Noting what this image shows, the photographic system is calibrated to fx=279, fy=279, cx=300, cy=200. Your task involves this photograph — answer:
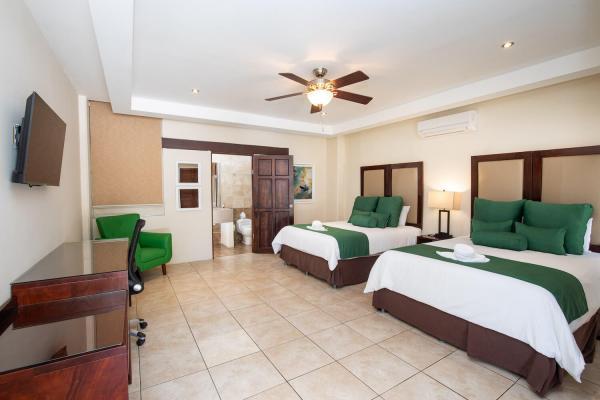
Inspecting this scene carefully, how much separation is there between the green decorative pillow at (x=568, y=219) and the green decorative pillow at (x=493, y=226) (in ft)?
0.68

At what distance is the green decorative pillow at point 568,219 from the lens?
111 inches

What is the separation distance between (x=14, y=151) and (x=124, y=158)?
284 cm

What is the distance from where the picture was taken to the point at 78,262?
206 cm

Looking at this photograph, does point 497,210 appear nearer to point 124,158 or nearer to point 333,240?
point 333,240

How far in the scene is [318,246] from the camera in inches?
159

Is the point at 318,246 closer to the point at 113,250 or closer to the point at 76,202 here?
the point at 113,250

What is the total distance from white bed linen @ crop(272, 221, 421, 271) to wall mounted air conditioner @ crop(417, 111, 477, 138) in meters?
1.65

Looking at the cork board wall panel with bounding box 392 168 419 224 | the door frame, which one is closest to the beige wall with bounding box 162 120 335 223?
the door frame

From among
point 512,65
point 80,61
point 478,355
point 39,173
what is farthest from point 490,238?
point 80,61

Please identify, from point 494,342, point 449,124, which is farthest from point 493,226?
point 449,124

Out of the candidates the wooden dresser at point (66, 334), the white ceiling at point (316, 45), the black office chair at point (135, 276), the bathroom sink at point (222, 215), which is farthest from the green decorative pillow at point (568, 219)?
the bathroom sink at point (222, 215)

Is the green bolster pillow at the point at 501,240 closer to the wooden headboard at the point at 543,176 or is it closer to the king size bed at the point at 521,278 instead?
the king size bed at the point at 521,278

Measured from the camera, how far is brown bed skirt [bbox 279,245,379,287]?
3.85 m

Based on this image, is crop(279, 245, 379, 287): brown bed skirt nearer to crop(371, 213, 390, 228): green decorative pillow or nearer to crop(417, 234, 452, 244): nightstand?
crop(371, 213, 390, 228): green decorative pillow
